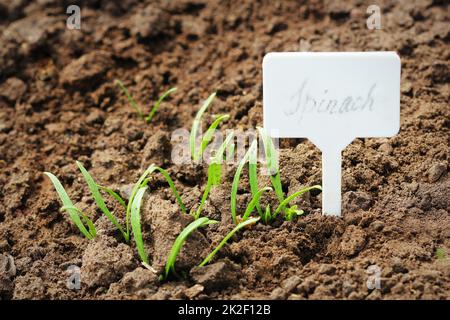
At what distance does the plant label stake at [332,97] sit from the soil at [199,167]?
239 millimetres

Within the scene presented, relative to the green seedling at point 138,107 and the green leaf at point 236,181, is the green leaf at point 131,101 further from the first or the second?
the green leaf at point 236,181

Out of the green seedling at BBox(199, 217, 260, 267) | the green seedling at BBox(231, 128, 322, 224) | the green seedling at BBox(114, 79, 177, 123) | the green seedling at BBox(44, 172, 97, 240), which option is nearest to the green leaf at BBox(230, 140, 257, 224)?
the green seedling at BBox(231, 128, 322, 224)

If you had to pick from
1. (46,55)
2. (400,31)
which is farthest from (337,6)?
(46,55)

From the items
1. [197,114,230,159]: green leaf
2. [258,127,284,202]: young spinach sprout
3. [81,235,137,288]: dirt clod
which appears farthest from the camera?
[197,114,230,159]: green leaf

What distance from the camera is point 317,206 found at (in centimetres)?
219

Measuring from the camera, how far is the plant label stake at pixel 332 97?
2.03 meters

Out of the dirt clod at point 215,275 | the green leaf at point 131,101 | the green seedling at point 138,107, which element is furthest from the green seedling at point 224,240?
the green leaf at point 131,101

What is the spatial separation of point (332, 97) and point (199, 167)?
59cm

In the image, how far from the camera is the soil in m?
1.96

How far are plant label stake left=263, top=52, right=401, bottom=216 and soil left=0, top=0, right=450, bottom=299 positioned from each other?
239 millimetres

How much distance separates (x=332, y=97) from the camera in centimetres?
205

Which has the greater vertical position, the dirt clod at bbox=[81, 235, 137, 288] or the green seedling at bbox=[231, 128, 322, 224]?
the green seedling at bbox=[231, 128, 322, 224]

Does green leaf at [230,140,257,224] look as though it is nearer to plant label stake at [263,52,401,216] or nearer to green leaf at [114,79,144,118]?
plant label stake at [263,52,401,216]
